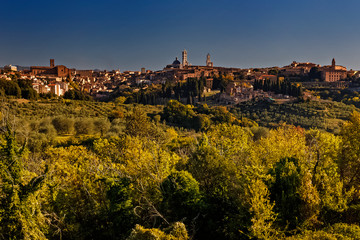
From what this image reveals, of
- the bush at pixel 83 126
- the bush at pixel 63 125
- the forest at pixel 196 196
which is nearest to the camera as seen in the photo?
the forest at pixel 196 196

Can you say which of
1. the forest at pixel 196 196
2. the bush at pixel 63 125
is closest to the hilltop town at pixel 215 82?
the bush at pixel 63 125

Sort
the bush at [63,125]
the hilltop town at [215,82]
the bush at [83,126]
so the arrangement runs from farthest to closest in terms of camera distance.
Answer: the hilltop town at [215,82] → the bush at [83,126] → the bush at [63,125]

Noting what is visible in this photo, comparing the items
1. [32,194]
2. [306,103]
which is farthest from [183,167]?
[306,103]

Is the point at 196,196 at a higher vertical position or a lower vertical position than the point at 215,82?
lower

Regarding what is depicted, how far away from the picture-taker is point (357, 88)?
68000 millimetres

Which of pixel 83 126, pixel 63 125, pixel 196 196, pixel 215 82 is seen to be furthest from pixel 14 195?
pixel 215 82

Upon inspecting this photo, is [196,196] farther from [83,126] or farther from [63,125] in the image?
[63,125]

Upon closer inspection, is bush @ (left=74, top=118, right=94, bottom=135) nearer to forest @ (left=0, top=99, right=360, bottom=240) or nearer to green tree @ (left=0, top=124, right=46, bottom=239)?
forest @ (left=0, top=99, right=360, bottom=240)

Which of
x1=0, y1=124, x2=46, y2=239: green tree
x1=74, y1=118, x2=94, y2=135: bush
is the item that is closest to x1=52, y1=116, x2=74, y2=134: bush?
x1=74, y1=118, x2=94, y2=135: bush

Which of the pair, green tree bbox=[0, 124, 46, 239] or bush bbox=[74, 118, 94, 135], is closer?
green tree bbox=[0, 124, 46, 239]

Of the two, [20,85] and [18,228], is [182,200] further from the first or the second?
[20,85]

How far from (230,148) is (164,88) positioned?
199 feet

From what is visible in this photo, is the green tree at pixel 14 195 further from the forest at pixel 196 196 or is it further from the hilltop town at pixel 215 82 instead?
the hilltop town at pixel 215 82

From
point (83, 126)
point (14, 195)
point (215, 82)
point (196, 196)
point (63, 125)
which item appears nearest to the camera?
point (14, 195)
